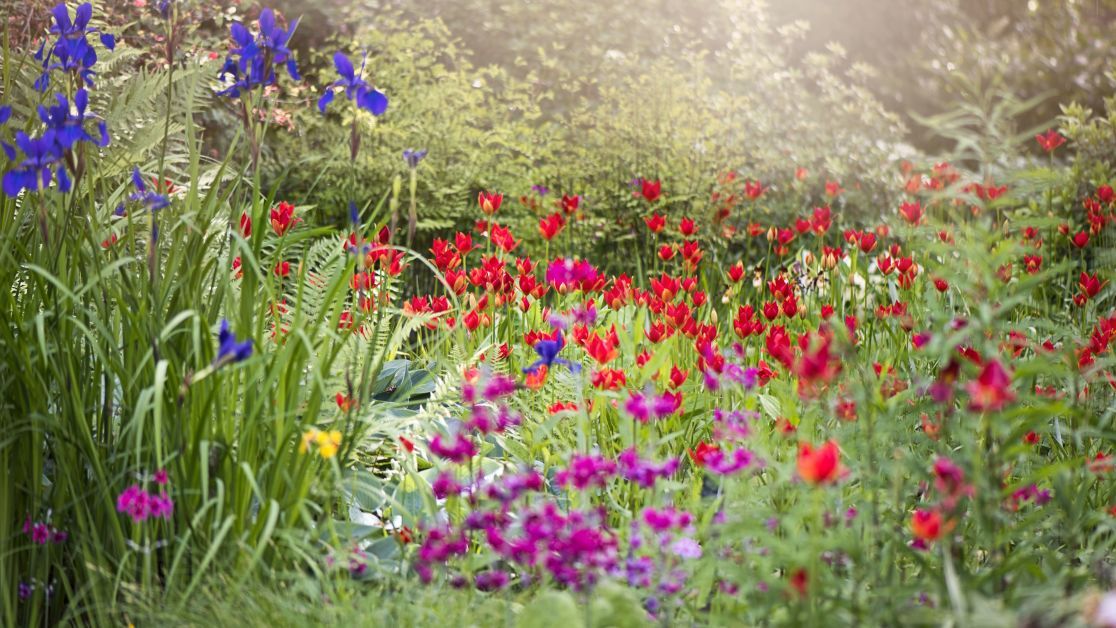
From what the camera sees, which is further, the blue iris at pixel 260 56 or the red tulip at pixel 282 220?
→ the red tulip at pixel 282 220

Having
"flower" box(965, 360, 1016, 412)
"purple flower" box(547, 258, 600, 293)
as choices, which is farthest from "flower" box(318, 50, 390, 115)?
"flower" box(965, 360, 1016, 412)

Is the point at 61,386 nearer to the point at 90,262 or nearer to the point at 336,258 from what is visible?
the point at 90,262

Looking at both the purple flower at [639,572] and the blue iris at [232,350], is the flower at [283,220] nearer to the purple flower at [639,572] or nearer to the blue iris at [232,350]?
the blue iris at [232,350]

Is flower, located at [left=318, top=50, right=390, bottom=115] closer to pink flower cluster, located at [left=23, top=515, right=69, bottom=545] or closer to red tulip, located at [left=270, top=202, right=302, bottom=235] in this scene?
red tulip, located at [left=270, top=202, right=302, bottom=235]

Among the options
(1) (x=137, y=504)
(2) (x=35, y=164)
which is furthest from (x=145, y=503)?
(2) (x=35, y=164)

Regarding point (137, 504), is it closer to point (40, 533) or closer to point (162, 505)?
point (162, 505)

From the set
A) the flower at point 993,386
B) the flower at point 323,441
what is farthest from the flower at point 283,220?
the flower at point 993,386

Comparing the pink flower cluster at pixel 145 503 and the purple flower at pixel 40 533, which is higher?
the pink flower cluster at pixel 145 503

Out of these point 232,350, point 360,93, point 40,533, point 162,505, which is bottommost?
point 40,533

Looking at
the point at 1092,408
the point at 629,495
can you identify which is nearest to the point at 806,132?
the point at 1092,408

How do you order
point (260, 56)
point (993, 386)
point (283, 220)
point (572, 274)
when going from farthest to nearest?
point (572, 274) < point (283, 220) < point (260, 56) < point (993, 386)

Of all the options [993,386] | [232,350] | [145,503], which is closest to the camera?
[993,386]

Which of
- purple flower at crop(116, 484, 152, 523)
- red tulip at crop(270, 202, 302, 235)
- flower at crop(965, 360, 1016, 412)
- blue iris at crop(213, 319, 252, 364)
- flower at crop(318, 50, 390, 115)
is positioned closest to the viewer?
flower at crop(965, 360, 1016, 412)

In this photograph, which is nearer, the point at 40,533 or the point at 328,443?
the point at 328,443
